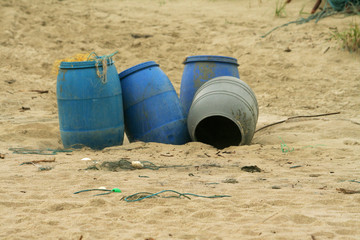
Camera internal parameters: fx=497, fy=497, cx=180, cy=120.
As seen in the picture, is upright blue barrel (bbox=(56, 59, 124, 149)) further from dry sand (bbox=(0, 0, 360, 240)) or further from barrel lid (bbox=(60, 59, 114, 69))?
dry sand (bbox=(0, 0, 360, 240))

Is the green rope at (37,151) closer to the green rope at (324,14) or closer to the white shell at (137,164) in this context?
the white shell at (137,164)

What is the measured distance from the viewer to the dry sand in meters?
2.94

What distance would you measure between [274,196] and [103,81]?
2611mm

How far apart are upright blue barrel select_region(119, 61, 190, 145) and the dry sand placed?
265 mm

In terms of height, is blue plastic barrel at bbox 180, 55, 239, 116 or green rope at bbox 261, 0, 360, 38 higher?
green rope at bbox 261, 0, 360, 38

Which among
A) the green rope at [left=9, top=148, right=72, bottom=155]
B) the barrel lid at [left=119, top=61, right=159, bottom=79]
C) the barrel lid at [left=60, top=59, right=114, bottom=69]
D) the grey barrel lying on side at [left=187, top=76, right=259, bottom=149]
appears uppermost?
the barrel lid at [left=60, top=59, right=114, bottom=69]

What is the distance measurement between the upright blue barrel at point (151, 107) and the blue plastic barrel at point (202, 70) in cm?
48

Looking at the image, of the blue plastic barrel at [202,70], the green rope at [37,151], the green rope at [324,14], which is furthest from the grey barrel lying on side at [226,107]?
the green rope at [324,14]

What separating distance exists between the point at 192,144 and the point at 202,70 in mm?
1155

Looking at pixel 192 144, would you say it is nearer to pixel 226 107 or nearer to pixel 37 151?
pixel 226 107

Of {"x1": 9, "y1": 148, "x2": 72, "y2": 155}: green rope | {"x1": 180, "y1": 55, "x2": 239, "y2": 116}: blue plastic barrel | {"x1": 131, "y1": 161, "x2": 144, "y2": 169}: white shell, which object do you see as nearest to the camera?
{"x1": 131, "y1": 161, "x2": 144, "y2": 169}: white shell

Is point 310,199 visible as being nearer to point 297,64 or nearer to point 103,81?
point 103,81

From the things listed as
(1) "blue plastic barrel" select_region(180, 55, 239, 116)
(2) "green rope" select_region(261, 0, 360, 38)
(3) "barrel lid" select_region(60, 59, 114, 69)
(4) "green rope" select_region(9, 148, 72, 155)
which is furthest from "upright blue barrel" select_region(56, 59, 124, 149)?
(2) "green rope" select_region(261, 0, 360, 38)

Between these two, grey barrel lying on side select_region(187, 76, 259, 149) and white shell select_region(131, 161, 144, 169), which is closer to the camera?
white shell select_region(131, 161, 144, 169)
